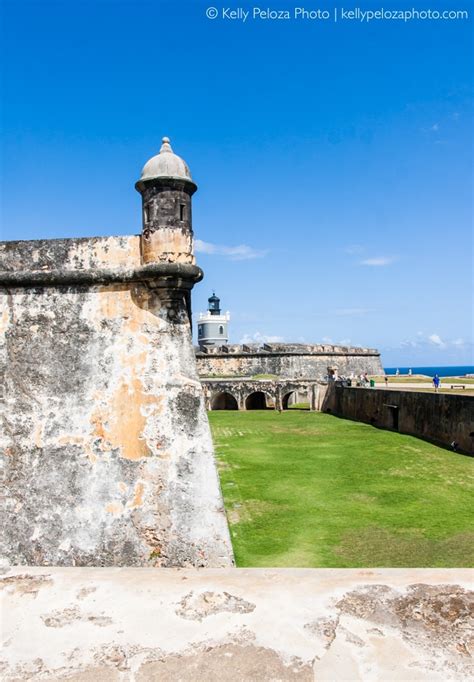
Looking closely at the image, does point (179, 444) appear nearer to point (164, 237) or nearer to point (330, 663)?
point (164, 237)

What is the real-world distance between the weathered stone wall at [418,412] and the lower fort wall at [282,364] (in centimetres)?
942

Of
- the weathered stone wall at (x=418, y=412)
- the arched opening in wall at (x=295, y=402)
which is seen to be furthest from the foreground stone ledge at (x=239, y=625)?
the arched opening in wall at (x=295, y=402)

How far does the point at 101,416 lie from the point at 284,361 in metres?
31.1

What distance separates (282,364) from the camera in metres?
35.4

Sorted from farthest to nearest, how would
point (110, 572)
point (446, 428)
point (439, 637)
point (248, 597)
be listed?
point (446, 428), point (110, 572), point (248, 597), point (439, 637)

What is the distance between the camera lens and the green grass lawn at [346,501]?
25.2ft

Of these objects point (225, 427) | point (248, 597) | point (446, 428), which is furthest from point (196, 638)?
point (225, 427)

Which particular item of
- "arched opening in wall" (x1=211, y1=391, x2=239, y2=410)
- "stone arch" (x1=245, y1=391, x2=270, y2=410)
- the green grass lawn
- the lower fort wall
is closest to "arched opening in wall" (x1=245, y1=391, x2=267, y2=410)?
"stone arch" (x1=245, y1=391, x2=270, y2=410)

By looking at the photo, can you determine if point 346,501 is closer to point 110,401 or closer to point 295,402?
point 110,401

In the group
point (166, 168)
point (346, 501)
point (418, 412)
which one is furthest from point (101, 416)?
point (418, 412)

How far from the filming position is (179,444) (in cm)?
457

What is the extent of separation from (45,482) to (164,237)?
2417 mm

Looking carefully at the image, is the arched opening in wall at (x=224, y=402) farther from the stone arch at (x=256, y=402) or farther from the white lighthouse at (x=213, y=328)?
the white lighthouse at (x=213, y=328)

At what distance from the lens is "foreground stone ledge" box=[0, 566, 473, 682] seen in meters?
2.48
